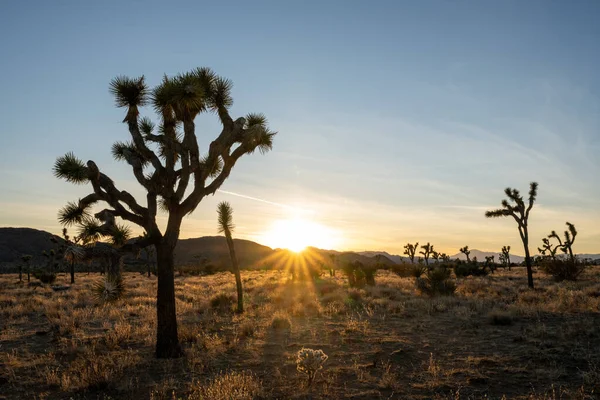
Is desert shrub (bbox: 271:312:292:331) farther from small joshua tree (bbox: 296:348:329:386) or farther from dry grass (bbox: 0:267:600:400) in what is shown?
small joshua tree (bbox: 296:348:329:386)

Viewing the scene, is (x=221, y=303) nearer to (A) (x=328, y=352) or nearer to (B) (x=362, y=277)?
(A) (x=328, y=352)

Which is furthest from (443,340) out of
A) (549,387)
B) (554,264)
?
(554,264)

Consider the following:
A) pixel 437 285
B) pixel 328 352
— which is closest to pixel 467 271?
pixel 437 285

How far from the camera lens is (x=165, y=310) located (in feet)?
31.4

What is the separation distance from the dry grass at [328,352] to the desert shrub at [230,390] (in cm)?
4

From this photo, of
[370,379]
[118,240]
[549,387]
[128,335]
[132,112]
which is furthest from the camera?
[128,335]

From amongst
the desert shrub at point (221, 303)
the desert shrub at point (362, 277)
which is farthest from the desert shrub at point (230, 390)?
the desert shrub at point (362, 277)

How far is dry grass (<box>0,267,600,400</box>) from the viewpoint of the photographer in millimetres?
7195

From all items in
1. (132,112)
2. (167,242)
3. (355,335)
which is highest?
(132,112)

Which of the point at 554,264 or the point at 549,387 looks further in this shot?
the point at 554,264

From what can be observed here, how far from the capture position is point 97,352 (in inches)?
398

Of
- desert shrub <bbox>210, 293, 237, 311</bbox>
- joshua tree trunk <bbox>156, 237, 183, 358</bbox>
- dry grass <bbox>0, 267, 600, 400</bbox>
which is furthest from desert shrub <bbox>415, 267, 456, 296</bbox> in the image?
joshua tree trunk <bbox>156, 237, 183, 358</bbox>

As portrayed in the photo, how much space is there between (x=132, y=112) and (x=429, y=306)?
543 inches

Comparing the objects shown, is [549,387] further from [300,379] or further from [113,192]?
[113,192]
